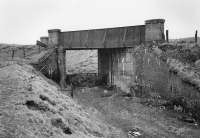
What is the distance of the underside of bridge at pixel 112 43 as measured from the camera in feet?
56.9

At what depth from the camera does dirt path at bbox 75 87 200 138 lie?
11.1 metres

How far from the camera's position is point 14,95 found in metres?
8.47

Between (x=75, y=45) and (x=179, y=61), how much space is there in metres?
9.35

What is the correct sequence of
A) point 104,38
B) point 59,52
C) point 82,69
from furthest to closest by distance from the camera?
point 82,69 < point 59,52 < point 104,38

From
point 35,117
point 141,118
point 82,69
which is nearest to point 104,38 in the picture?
point 82,69

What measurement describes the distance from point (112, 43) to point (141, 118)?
7827 mm

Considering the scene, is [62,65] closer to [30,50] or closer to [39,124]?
[30,50]

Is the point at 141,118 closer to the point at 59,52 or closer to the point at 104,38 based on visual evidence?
the point at 104,38

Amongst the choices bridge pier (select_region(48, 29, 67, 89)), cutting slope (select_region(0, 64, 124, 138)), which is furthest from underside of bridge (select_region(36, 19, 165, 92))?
cutting slope (select_region(0, 64, 124, 138))

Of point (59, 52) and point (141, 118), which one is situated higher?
point (59, 52)

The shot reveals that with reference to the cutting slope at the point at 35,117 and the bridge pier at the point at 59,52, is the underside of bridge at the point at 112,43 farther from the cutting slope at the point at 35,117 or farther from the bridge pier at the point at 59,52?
the cutting slope at the point at 35,117

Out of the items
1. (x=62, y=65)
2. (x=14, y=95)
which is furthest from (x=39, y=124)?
(x=62, y=65)

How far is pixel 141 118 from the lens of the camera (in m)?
12.9

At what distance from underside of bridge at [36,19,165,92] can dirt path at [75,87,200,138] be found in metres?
2.82
